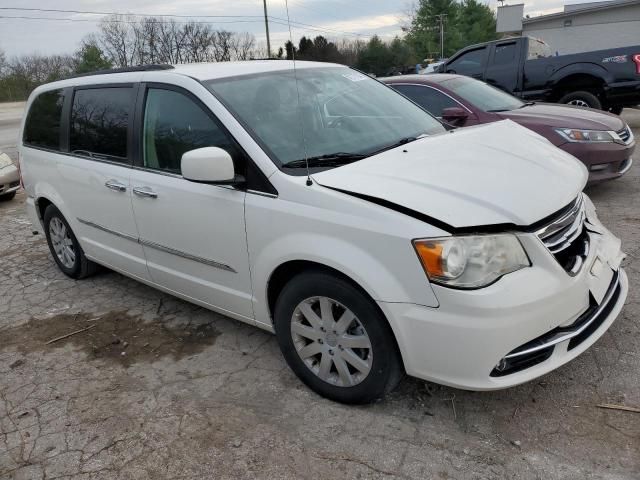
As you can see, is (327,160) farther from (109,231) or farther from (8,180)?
(8,180)

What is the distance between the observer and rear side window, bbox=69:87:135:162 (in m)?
3.78

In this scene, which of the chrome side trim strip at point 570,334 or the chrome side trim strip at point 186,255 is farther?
the chrome side trim strip at point 186,255

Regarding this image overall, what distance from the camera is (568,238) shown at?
104 inches

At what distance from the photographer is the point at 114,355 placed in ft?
12.0

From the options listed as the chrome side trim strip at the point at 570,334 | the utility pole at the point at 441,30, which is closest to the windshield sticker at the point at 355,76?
the chrome side trim strip at the point at 570,334

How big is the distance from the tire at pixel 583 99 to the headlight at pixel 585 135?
12.9ft

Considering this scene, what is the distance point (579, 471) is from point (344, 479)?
992 mm

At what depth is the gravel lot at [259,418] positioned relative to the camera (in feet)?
8.06

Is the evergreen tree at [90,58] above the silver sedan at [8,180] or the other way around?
above

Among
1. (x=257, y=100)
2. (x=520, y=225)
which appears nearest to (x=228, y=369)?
(x=257, y=100)

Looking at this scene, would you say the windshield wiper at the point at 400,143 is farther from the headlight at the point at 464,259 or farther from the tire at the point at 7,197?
the tire at the point at 7,197

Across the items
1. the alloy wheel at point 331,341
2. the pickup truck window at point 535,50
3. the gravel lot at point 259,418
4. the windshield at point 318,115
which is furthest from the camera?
the pickup truck window at point 535,50

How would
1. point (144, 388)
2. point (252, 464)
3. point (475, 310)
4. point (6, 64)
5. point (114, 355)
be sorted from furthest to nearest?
point (6, 64), point (114, 355), point (144, 388), point (252, 464), point (475, 310)

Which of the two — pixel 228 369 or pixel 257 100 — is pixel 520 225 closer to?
pixel 257 100
